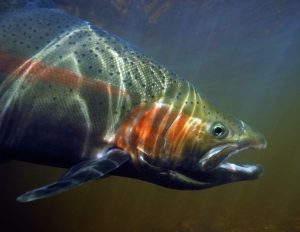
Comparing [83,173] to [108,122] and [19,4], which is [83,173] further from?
[19,4]

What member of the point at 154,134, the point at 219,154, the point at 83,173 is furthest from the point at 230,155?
the point at 83,173

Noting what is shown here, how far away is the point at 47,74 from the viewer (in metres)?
3.69

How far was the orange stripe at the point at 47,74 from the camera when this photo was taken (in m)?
3.69

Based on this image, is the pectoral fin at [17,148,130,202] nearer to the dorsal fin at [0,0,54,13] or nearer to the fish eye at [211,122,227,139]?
the fish eye at [211,122,227,139]

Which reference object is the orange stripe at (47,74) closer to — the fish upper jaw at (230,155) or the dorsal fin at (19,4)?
the dorsal fin at (19,4)

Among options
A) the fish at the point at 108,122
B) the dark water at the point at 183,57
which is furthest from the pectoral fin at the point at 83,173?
the dark water at the point at 183,57

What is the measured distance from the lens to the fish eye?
143 inches

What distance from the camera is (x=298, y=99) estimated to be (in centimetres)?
6053

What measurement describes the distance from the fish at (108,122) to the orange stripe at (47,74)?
11mm

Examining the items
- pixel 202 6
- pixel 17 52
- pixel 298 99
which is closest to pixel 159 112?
pixel 17 52

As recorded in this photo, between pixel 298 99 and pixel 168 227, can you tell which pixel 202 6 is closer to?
pixel 168 227

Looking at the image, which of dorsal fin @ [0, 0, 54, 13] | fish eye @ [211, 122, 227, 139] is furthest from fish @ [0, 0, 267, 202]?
dorsal fin @ [0, 0, 54, 13]

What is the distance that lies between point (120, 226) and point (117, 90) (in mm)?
14874

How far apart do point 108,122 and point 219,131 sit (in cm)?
122
